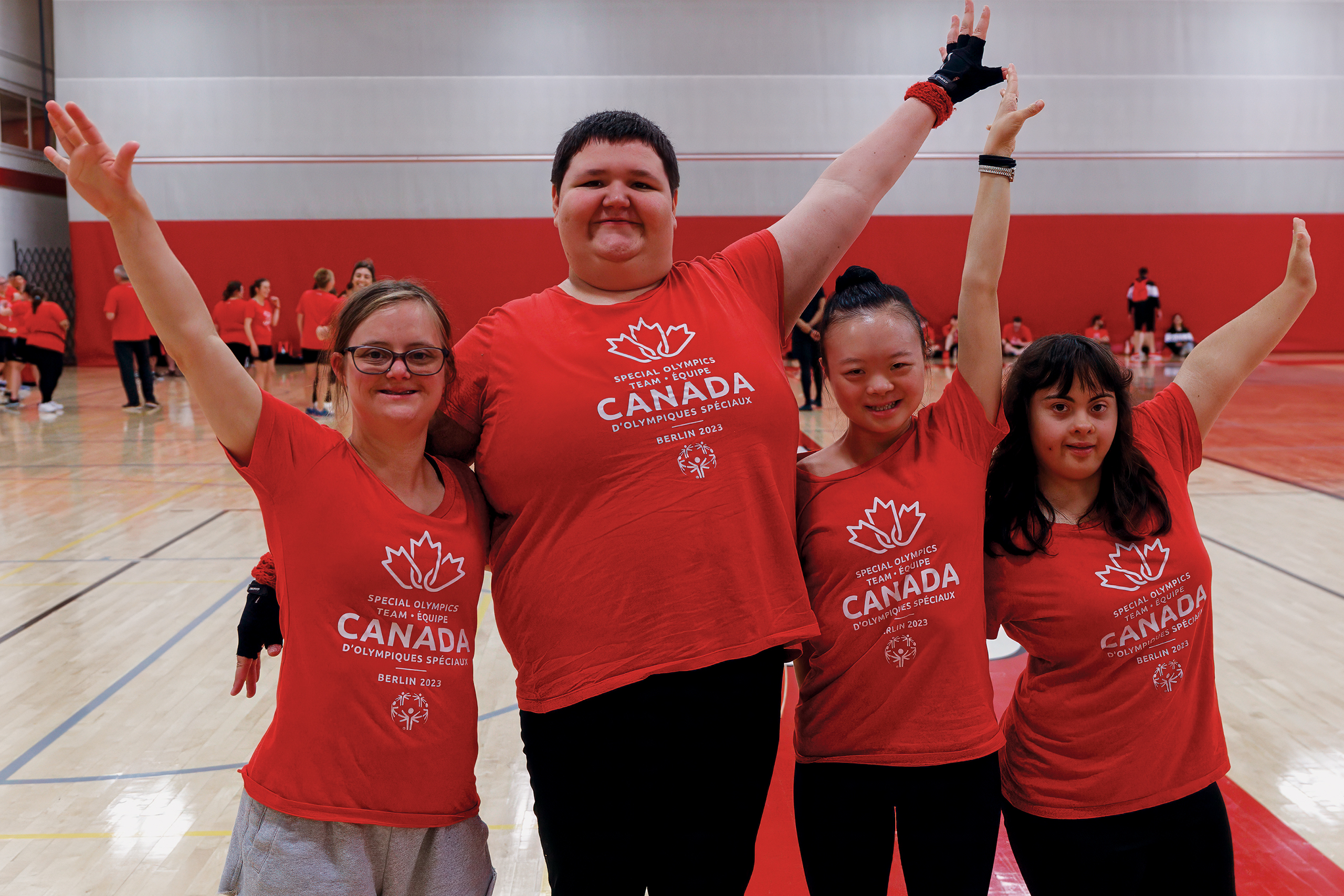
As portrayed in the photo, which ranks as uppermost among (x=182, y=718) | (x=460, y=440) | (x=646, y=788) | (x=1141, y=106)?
(x=1141, y=106)

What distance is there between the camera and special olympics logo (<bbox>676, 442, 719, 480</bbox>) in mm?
1523

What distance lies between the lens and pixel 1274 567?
529cm

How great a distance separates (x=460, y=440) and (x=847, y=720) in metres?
0.84

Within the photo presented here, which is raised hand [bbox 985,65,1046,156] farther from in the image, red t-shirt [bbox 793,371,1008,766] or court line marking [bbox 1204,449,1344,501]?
court line marking [bbox 1204,449,1344,501]

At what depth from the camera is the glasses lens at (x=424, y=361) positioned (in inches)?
64.7

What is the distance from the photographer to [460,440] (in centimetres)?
174

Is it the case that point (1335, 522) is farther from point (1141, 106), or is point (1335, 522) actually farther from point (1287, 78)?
point (1287, 78)

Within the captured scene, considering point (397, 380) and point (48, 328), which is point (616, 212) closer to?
point (397, 380)

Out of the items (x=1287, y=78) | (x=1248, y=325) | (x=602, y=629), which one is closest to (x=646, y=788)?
(x=602, y=629)

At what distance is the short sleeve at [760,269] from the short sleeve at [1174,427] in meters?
0.80

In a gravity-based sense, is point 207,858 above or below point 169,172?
below

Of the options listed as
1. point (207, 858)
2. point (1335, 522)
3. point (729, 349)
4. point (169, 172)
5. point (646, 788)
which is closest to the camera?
point (646, 788)

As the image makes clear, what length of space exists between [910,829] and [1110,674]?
1.49ft

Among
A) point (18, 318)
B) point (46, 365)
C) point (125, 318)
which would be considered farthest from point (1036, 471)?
point (18, 318)
